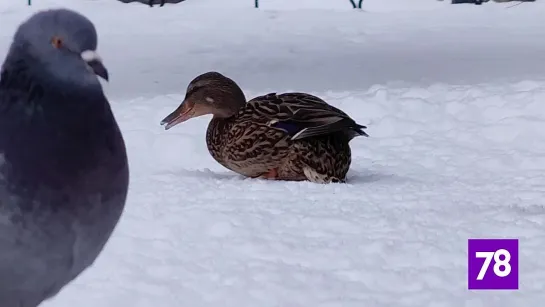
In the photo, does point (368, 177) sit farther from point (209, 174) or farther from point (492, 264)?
point (492, 264)

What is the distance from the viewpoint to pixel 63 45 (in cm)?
194

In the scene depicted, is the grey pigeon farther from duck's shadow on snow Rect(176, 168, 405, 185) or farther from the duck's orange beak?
the duck's orange beak

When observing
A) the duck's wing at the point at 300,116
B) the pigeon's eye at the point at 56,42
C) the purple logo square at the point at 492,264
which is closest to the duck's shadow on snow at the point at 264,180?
the duck's wing at the point at 300,116

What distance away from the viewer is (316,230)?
12.1 feet

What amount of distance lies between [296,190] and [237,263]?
3.87 ft

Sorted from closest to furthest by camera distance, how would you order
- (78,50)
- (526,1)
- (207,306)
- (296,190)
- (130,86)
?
(78,50)
(207,306)
(296,190)
(130,86)
(526,1)

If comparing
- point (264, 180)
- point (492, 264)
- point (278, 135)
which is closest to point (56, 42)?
point (492, 264)

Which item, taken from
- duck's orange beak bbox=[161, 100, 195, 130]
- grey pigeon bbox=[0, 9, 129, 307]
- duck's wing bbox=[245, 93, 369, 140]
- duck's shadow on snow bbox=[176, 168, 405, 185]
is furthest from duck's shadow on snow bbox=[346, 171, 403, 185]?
grey pigeon bbox=[0, 9, 129, 307]

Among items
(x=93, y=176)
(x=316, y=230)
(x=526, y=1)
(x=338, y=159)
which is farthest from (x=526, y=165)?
(x=526, y=1)

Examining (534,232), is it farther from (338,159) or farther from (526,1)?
(526,1)

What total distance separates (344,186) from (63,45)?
2.67 m

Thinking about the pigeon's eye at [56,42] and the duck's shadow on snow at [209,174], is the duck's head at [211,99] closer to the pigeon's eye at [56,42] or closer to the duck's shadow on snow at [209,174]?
the duck's shadow on snow at [209,174]

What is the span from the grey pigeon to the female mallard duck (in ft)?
8.24

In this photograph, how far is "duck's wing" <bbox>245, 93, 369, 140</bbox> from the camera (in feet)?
14.8
